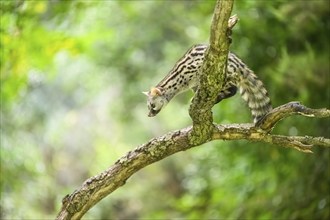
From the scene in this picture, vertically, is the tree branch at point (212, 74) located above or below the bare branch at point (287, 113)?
above

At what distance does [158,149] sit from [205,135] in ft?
0.96

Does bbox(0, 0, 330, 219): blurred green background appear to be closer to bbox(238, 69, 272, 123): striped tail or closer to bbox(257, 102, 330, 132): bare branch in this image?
bbox(238, 69, 272, 123): striped tail

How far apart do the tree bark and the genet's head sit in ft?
1.84

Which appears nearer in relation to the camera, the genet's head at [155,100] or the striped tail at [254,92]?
the striped tail at [254,92]

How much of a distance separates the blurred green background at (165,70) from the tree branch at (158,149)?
1938mm

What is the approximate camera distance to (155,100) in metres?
4.27

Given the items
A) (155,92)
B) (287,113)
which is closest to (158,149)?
(155,92)

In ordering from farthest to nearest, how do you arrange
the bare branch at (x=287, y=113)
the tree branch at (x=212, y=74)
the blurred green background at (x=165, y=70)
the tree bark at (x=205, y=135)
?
the blurred green background at (x=165, y=70)
the bare branch at (x=287, y=113)
the tree bark at (x=205, y=135)
the tree branch at (x=212, y=74)

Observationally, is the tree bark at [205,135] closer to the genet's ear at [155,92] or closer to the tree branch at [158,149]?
the tree branch at [158,149]

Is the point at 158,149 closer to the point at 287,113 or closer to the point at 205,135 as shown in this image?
the point at 205,135

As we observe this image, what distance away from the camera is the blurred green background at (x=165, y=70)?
605cm

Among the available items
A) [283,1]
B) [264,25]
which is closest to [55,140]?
[264,25]

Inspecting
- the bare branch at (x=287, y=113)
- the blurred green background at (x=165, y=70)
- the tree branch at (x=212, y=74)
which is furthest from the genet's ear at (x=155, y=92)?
the blurred green background at (x=165, y=70)

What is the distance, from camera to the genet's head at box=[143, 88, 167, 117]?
418 centimetres
